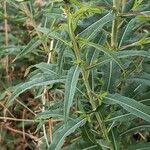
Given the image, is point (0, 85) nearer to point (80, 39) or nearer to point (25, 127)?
point (25, 127)

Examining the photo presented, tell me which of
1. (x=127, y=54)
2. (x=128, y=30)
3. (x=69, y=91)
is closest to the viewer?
(x=69, y=91)

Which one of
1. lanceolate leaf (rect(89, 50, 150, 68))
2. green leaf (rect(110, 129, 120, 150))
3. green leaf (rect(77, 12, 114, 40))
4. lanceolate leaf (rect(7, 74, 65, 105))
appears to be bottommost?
green leaf (rect(110, 129, 120, 150))

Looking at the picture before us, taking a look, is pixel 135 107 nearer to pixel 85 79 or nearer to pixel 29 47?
pixel 85 79

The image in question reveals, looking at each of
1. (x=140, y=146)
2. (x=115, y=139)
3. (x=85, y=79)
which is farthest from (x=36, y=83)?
(x=140, y=146)

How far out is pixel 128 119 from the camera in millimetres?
2025

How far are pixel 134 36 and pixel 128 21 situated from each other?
154 mm

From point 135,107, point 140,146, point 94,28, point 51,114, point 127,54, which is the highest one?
point 94,28

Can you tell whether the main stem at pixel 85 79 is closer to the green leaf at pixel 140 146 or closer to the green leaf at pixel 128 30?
the green leaf at pixel 140 146

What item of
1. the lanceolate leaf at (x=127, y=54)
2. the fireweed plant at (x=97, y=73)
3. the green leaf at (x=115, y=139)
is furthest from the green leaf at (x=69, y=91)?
the green leaf at (x=115, y=139)

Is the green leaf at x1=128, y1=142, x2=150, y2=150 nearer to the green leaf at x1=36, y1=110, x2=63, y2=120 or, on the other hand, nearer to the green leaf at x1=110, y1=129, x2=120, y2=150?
the green leaf at x1=110, y1=129, x2=120, y2=150

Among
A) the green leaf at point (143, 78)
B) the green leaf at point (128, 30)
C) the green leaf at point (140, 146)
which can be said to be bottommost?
the green leaf at point (140, 146)

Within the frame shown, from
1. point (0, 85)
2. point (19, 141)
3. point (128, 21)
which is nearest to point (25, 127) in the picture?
point (19, 141)

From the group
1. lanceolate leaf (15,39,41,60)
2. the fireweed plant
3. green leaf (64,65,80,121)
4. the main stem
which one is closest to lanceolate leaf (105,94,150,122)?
the fireweed plant

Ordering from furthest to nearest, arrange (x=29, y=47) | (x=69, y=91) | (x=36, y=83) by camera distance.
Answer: (x=29, y=47), (x=36, y=83), (x=69, y=91)
